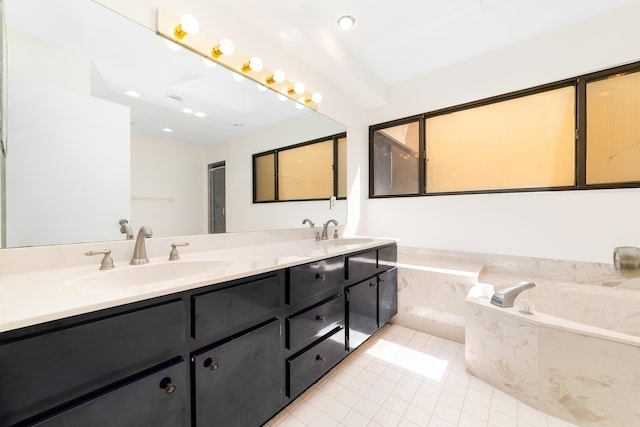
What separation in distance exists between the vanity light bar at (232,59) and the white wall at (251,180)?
0.63 ft

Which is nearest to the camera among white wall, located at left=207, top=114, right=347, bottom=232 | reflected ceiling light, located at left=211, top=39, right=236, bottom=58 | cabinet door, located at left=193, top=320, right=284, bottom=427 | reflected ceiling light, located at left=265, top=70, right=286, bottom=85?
cabinet door, located at left=193, top=320, right=284, bottom=427

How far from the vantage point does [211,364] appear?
90 cm

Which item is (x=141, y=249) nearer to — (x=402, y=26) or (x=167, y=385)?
(x=167, y=385)

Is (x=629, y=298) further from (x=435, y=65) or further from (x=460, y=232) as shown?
(x=435, y=65)

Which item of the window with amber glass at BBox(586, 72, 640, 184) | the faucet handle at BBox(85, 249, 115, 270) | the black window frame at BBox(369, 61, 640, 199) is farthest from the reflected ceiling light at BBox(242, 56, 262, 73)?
the window with amber glass at BBox(586, 72, 640, 184)

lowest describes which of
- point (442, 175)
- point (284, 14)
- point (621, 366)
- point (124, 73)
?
point (621, 366)

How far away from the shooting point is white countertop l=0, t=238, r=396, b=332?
1.99ft

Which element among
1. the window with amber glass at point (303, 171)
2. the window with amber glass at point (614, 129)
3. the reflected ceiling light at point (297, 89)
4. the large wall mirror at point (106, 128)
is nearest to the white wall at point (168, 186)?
the large wall mirror at point (106, 128)

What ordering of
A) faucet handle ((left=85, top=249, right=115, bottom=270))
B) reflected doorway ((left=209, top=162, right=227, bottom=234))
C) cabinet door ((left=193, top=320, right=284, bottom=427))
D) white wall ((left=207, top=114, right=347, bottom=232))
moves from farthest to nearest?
white wall ((left=207, top=114, right=347, bottom=232)), reflected doorway ((left=209, top=162, right=227, bottom=234)), faucet handle ((left=85, top=249, right=115, bottom=270)), cabinet door ((left=193, top=320, right=284, bottom=427))

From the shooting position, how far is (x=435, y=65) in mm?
2422

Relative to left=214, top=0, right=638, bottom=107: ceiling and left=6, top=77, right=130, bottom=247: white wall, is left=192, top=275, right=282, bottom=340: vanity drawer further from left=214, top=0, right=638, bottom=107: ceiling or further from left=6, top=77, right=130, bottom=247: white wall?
left=214, top=0, right=638, bottom=107: ceiling

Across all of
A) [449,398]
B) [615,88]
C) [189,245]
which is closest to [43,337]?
[189,245]

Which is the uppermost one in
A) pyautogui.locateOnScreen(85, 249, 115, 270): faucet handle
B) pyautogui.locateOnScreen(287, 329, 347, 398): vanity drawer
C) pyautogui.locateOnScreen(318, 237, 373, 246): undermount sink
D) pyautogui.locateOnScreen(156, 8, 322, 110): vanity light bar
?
pyautogui.locateOnScreen(156, 8, 322, 110): vanity light bar

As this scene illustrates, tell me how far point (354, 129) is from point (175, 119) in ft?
6.05
